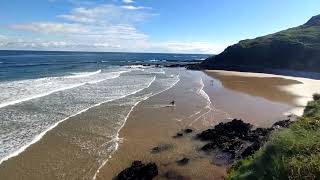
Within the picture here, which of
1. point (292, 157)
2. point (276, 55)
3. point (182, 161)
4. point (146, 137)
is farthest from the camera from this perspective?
point (276, 55)

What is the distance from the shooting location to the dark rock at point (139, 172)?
16.7 meters

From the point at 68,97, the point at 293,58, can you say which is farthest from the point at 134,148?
the point at 293,58

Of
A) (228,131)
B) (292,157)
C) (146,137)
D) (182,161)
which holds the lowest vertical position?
(146,137)

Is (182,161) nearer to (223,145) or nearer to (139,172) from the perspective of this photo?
(139,172)

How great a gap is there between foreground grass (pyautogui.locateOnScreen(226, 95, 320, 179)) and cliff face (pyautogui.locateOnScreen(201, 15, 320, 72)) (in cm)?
6275

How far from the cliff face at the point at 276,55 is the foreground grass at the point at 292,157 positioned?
206 ft

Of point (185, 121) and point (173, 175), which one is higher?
point (185, 121)

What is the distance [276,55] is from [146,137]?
6732 centimetres

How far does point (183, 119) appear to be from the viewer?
93.7 feet

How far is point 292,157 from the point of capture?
9938 millimetres

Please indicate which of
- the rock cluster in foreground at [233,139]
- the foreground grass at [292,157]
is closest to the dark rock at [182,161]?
the rock cluster in foreground at [233,139]

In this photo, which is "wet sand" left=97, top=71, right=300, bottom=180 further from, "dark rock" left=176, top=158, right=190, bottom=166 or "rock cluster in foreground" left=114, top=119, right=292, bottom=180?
"rock cluster in foreground" left=114, top=119, right=292, bottom=180

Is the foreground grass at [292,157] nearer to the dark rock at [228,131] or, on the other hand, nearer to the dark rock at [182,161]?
the dark rock at [182,161]

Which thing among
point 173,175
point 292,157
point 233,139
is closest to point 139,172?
point 173,175
